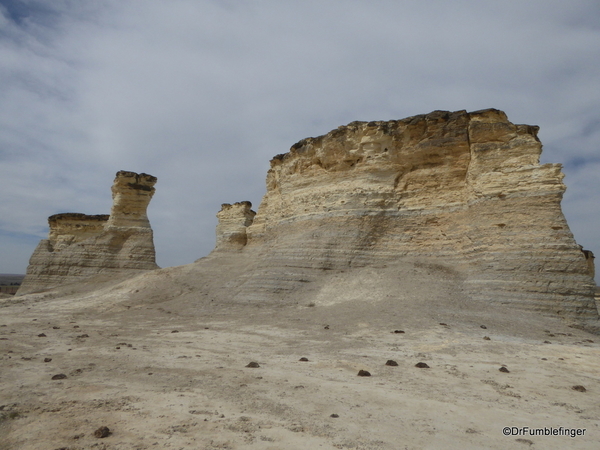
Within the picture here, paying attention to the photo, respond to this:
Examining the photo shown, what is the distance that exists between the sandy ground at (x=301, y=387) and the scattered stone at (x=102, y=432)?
3.3 inches

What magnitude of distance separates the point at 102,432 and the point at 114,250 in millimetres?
27073

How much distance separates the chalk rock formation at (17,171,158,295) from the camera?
2670 centimetres

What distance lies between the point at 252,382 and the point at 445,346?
4161 millimetres

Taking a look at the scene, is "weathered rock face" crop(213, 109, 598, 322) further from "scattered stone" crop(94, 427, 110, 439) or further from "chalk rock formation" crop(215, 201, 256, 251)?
"scattered stone" crop(94, 427, 110, 439)

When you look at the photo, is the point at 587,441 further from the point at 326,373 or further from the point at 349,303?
the point at 349,303

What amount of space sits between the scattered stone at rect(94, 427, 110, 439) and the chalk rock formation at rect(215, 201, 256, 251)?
26.6 metres

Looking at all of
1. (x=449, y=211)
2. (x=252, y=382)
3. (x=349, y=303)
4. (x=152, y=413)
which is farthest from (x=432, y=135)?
(x=152, y=413)

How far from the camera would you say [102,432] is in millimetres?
3018

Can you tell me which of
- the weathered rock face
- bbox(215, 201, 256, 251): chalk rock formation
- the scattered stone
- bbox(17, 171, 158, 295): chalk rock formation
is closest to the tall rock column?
bbox(17, 171, 158, 295): chalk rock formation

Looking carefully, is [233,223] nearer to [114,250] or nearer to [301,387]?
[114,250]

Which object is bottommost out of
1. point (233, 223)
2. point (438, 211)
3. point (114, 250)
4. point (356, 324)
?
point (356, 324)

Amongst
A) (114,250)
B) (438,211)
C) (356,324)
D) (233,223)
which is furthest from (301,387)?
(233,223)

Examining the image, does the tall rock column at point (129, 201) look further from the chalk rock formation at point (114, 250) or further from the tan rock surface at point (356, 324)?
the tan rock surface at point (356, 324)

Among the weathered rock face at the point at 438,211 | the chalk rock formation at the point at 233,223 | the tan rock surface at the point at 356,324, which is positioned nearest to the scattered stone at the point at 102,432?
the tan rock surface at the point at 356,324
